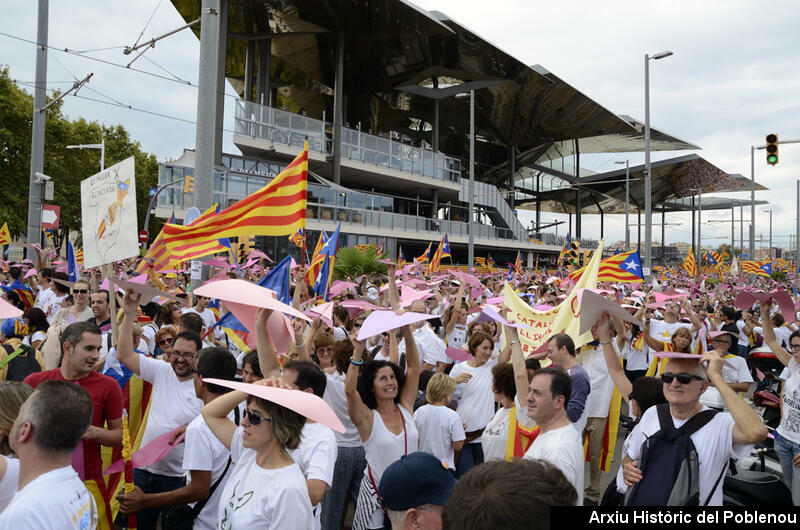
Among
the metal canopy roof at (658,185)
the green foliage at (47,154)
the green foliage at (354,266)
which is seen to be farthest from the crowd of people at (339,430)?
the metal canopy roof at (658,185)

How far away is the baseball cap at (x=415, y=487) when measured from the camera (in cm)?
195

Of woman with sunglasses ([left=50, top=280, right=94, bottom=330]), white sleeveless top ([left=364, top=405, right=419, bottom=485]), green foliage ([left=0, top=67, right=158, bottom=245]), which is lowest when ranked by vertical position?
A: white sleeveless top ([left=364, top=405, right=419, bottom=485])

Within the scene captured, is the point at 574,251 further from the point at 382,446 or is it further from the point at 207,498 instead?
the point at 207,498

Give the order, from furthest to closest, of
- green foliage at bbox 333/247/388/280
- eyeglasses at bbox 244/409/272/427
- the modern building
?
1. the modern building
2. green foliage at bbox 333/247/388/280
3. eyeglasses at bbox 244/409/272/427

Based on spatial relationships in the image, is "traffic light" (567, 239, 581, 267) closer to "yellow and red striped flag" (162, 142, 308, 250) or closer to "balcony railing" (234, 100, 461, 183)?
"balcony railing" (234, 100, 461, 183)

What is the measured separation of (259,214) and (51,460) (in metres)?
3.69

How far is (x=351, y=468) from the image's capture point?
424cm

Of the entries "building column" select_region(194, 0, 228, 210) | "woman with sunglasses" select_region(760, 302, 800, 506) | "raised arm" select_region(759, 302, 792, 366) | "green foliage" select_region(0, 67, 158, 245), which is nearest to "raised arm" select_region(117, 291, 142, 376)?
"building column" select_region(194, 0, 228, 210)

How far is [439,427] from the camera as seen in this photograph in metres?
4.32

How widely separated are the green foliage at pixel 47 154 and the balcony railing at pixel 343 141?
637 centimetres

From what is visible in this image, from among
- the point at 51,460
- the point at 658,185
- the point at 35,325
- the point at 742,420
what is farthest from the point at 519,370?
the point at 658,185

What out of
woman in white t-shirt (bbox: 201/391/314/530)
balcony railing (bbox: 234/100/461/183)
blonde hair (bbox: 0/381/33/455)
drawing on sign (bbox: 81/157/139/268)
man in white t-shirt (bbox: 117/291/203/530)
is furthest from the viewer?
balcony railing (bbox: 234/100/461/183)

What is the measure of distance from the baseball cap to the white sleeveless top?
1.69 meters

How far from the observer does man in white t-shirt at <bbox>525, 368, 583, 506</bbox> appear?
3082 mm
